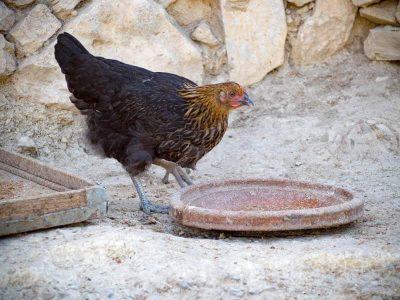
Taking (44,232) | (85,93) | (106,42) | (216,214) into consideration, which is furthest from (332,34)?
(44,232)

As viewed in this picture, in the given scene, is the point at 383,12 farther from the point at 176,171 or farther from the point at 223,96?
the point at 176,171

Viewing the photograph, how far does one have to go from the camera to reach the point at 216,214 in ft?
13.1

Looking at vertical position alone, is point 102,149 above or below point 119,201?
above

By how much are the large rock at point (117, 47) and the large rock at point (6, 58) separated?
8 centimetres

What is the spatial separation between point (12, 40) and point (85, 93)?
1.23 meters

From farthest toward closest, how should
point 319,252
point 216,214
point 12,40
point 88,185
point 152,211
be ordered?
1. point 12,40
2. point 152,211
3. point 88,185
4. point 216,214
5. point 319,252

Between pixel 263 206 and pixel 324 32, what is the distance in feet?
8.37

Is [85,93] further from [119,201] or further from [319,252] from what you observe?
[319,252]

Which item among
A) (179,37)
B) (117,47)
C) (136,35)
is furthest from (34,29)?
(179,37)

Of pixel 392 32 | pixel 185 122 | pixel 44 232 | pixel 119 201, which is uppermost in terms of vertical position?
pixel 392 32

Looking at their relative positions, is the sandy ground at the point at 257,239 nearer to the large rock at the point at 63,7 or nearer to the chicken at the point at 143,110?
the chicken at the point at 143,110

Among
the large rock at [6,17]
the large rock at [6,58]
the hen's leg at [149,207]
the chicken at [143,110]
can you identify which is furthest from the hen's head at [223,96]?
the large rock at [6,17]

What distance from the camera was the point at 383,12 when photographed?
634cm

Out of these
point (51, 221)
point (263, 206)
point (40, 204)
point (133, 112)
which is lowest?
point (263, 206)
